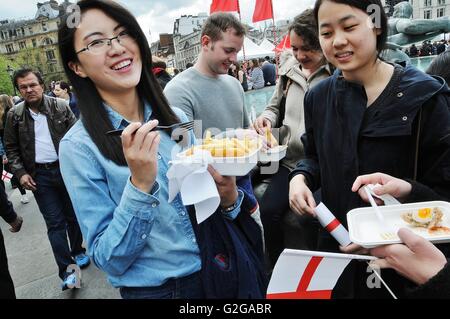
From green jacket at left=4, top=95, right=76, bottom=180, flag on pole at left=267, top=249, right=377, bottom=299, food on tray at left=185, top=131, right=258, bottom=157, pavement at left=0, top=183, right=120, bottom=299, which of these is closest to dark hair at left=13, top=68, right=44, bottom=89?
green jacket at left=4, top=95, right=76, bottom=180

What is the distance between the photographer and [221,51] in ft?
10.2

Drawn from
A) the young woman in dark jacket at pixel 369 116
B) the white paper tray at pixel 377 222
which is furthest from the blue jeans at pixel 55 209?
the white paper tray at pixel 377 222

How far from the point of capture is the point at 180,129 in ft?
4.64

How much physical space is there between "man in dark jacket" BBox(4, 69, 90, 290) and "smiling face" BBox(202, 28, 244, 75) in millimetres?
1982

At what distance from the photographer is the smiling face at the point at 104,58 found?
4.34ft

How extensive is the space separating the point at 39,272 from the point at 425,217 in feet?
14.0

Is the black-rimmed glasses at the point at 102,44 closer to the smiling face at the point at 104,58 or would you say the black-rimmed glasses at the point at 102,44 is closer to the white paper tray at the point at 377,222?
the smiling face at the point at 104,58

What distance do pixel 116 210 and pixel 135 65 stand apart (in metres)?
0.69

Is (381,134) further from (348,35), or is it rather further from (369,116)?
(348,35)

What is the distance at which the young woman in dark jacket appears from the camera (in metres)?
1.49

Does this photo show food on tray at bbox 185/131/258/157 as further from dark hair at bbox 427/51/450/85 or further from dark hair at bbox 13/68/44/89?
dark hair at bbox 13/68/44/89
